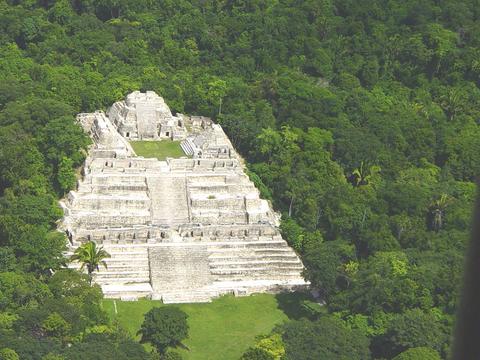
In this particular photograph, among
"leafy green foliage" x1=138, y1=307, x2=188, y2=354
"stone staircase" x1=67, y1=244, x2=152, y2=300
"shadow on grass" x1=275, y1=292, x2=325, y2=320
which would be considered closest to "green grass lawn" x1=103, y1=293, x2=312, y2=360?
"shadow on grass" x1=275, y1=292, x2=325, y2=320

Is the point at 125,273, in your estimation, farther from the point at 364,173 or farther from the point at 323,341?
the point at 364,173

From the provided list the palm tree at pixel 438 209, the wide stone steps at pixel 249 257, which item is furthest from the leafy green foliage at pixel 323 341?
the palm tree at pixel 438 209

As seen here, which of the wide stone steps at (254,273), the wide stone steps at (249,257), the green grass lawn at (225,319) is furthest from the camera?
the wide stone steps at (249,257)

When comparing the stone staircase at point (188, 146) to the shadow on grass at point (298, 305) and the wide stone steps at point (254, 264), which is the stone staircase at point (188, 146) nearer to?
the wide stone steps at point (254, 264)

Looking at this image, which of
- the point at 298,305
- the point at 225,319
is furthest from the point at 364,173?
the point at 225,319

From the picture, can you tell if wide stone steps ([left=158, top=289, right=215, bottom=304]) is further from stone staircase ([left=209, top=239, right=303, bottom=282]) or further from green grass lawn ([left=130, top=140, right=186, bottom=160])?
green grass lawn ([left=130, top=140, right=186, bottom=160])
